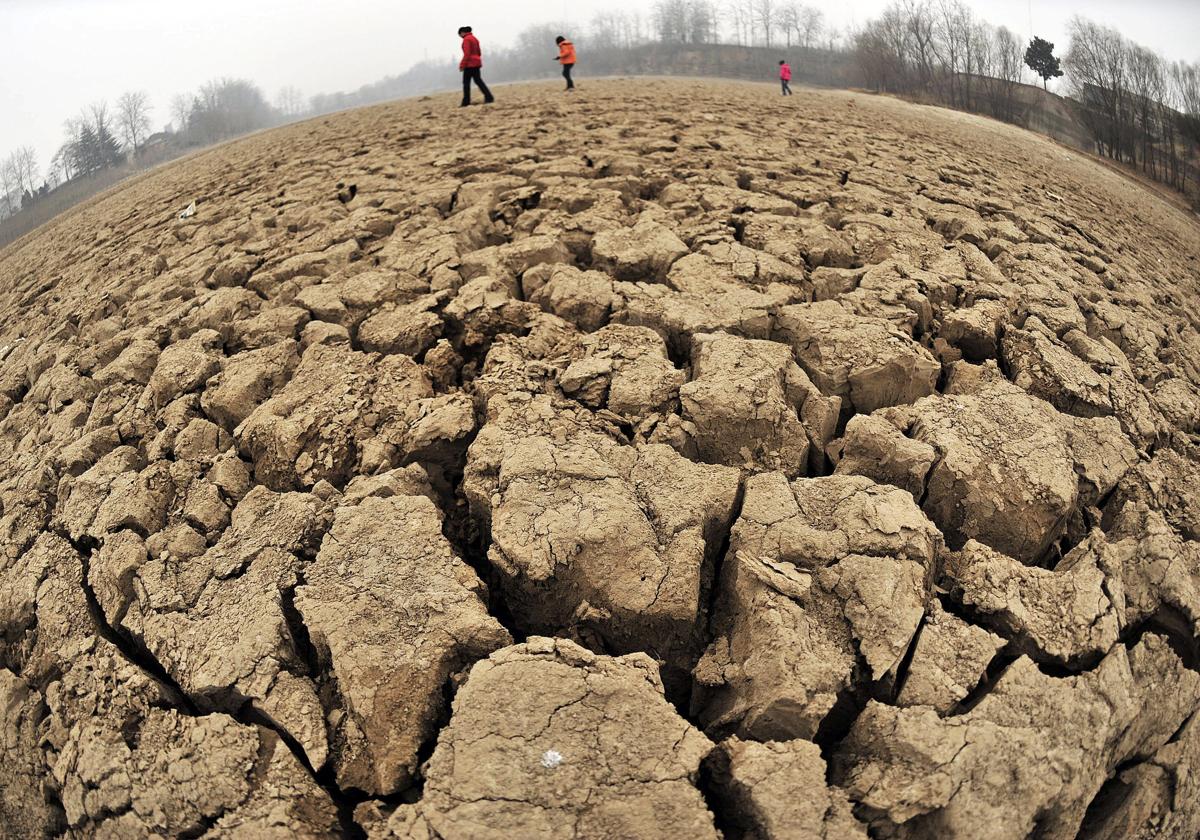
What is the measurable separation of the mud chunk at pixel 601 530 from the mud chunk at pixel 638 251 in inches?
→ 39.9

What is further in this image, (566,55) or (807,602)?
(566,55)

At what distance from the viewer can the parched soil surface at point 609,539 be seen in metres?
1.12

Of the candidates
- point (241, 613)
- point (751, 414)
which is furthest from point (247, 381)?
point (751, 414)

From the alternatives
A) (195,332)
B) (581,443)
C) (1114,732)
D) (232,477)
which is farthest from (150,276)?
(1114,732)

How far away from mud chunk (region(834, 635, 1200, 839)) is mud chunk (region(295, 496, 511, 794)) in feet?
2.48

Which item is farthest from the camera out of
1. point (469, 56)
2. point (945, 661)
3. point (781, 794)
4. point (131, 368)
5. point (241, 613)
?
point (469, 56)

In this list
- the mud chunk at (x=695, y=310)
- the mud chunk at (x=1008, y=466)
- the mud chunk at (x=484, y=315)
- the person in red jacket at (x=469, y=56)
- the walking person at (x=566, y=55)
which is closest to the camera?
the mud chunk at (x=1008, y=466)

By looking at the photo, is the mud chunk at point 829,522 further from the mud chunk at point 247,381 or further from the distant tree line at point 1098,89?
the distant tree line at point 1098,89

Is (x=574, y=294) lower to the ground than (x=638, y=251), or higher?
lower

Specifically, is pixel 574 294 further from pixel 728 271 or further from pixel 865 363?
pixel 865 363

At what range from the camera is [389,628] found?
4.18ft

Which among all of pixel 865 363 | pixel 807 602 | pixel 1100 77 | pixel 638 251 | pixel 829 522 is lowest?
pixel 807 602

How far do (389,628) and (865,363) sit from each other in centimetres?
156

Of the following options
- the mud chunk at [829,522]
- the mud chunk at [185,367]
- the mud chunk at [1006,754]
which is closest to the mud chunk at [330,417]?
the mud chunk at [185,367]
